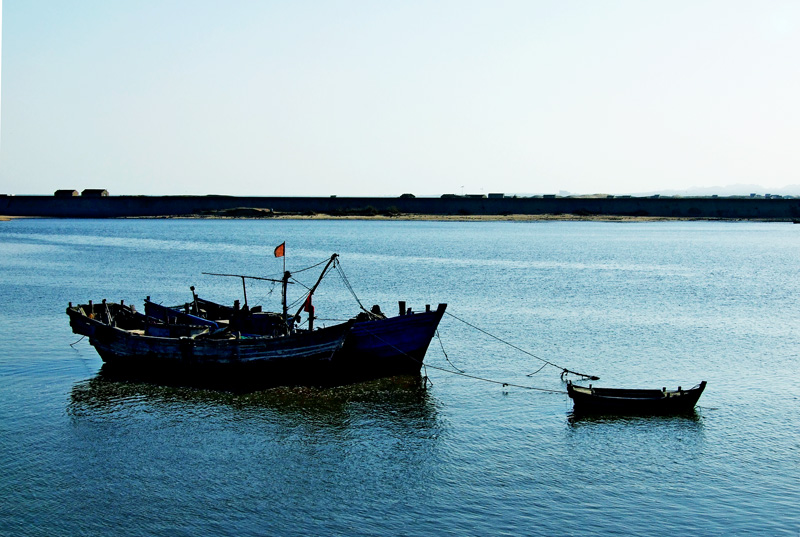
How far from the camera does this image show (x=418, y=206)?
473ft

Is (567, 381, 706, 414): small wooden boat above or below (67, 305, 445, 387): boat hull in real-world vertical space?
below

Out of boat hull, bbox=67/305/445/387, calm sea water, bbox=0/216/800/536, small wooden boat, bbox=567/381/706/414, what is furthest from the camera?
boat hull, bbox=67/305/445/387

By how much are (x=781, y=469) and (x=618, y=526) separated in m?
5.23

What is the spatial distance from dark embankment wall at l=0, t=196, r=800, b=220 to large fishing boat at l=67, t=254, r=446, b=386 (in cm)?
11711

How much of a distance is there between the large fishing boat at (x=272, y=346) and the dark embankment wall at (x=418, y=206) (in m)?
117

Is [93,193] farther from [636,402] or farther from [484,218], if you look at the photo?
[636,402]

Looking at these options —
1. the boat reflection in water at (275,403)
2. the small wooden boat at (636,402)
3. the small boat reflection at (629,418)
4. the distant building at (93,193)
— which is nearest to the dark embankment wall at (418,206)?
the distant building at (93,193)

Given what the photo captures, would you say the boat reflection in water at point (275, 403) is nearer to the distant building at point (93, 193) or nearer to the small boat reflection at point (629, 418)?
the small boat reflection at point (629, 418)

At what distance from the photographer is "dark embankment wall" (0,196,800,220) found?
137 metres

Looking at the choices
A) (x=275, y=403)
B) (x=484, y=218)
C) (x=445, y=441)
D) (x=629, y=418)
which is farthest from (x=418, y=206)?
(x=445, y=441)

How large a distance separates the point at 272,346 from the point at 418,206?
401ft

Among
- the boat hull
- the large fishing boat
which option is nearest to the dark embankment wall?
the large fishing boat

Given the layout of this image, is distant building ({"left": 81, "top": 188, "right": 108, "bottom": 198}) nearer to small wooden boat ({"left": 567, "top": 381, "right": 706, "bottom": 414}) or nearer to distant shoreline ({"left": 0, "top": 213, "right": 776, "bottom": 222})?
distant shoreline ({"left": 0, "top": 213, "right": 776, "bottom": 222})

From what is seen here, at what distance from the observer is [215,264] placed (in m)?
63.2
